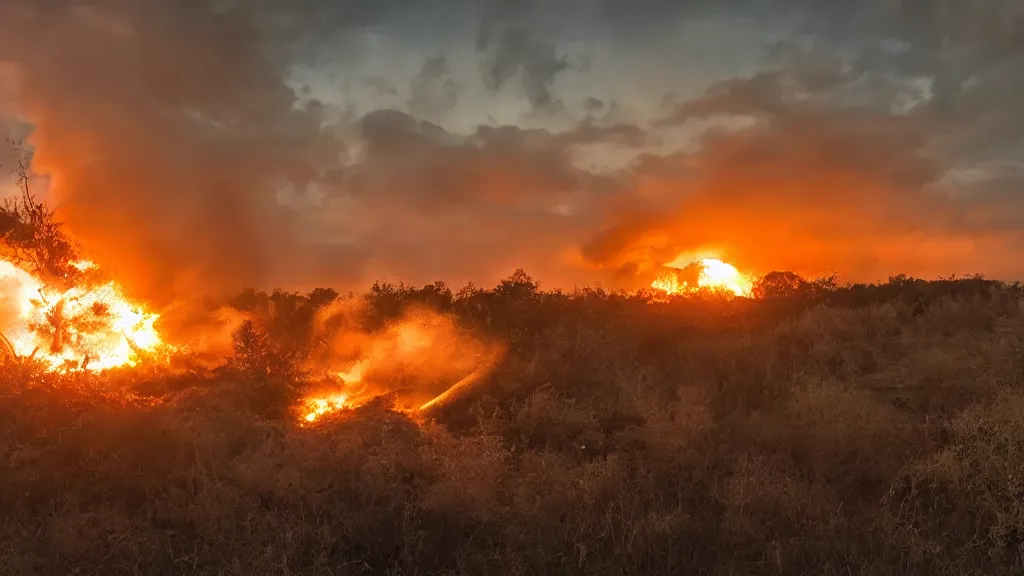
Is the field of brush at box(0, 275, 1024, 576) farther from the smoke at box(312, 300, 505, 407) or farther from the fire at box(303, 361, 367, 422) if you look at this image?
the smoke at box(312, 300, 505, 407)

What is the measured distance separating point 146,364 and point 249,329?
5.61 m

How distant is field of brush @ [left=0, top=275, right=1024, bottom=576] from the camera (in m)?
8.10

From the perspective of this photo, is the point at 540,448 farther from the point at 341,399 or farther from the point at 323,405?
the point at 341,399

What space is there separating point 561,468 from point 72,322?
1812 cm

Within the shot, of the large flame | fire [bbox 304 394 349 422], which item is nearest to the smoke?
fire [bbox 304 394 349 422]

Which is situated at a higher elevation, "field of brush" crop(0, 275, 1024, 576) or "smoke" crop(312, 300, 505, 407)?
"smoke" crop(312, 300, 505, 407)

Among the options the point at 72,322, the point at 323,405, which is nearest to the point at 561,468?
the point at 323,405

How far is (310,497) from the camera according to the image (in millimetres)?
9477

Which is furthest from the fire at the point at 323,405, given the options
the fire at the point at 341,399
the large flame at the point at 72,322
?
the large flame at the point at 72,322

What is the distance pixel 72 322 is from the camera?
21594 mm

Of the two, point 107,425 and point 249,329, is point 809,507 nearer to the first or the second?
point 107,425

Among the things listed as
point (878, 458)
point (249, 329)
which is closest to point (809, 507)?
point (878, 458)

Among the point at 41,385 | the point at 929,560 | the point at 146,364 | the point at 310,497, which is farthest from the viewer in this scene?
the point at 146,364

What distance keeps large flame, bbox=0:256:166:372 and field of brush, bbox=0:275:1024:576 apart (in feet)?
19.5
